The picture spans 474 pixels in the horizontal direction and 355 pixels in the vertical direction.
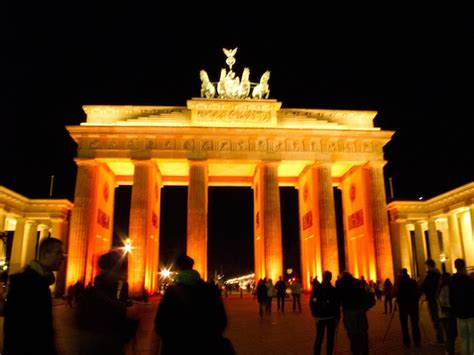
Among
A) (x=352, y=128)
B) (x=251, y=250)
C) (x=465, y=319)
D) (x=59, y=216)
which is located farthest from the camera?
(x=251, y=250)

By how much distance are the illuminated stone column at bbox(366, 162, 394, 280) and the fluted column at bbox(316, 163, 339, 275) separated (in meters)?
3.50

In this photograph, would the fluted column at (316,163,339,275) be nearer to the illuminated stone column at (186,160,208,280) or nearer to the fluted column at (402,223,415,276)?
the illuminated stone column at (186,160,208,280)

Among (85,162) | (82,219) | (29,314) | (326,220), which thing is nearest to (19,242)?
(82,219)

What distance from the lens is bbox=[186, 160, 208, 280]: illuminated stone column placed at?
112 ft

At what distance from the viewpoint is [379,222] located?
118 ft

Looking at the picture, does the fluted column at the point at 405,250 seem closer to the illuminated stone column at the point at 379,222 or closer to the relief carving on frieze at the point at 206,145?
the illuminated stone column at the point at 379,222

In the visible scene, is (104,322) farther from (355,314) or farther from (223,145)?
(223,145)

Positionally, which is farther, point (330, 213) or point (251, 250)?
point (251, 250)

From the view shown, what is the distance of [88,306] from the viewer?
4074 millimetres

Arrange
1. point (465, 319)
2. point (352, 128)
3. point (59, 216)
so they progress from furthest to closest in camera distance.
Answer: point (59, 216) → point (352, 128) → point (465, 319)

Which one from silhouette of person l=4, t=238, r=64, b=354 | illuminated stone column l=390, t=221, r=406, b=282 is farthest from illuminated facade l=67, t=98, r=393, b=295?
silhouette of person l=4, t=238, r=64, b=354

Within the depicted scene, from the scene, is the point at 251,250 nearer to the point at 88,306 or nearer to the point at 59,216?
the point at 59,216

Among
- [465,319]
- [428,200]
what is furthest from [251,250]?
[465,319]

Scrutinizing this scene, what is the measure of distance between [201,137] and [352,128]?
1401cm
